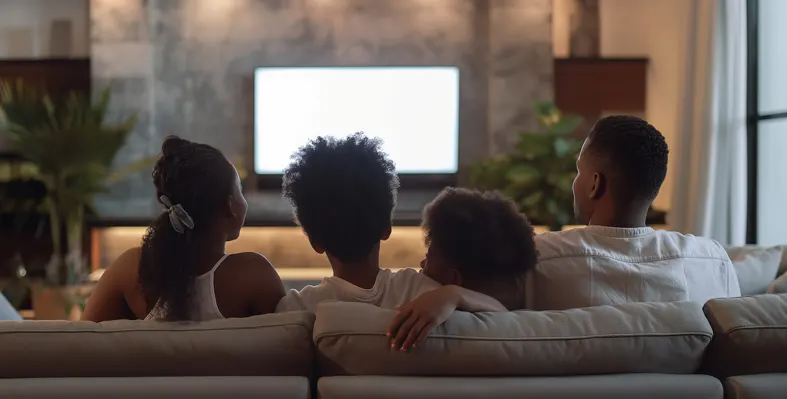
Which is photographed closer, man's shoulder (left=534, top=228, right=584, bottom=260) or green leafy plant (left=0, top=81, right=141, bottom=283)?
man's shoulder (left=534, top=228, right=584, bottom=260)

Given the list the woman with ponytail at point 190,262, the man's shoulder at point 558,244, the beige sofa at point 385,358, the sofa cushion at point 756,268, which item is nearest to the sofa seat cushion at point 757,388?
the beige sofa at point 385,358

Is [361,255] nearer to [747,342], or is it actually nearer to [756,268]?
[747,342]

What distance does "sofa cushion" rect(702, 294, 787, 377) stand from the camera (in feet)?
4.41

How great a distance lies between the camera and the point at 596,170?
1752mm

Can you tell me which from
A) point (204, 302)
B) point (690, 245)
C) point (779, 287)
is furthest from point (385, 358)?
point (779, 287)

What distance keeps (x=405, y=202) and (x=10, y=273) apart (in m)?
2.77

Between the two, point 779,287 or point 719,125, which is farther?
point 719,125

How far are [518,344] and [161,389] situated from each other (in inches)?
23.1

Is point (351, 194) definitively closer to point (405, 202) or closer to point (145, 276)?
point (145, 276)

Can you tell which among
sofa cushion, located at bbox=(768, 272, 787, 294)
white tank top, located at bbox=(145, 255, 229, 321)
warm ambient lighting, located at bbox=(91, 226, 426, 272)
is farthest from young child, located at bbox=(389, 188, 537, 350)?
warm ambient lighting, located at bbox=(91, 226, 426, 272)

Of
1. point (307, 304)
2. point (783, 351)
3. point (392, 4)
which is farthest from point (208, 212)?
point (392, 4)

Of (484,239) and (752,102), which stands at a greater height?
(752,102)

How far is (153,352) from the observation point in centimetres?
130

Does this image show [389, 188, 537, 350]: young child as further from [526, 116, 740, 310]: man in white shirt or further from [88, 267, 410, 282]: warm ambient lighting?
[88, 267, 410, 282]: warm ambient lighting
